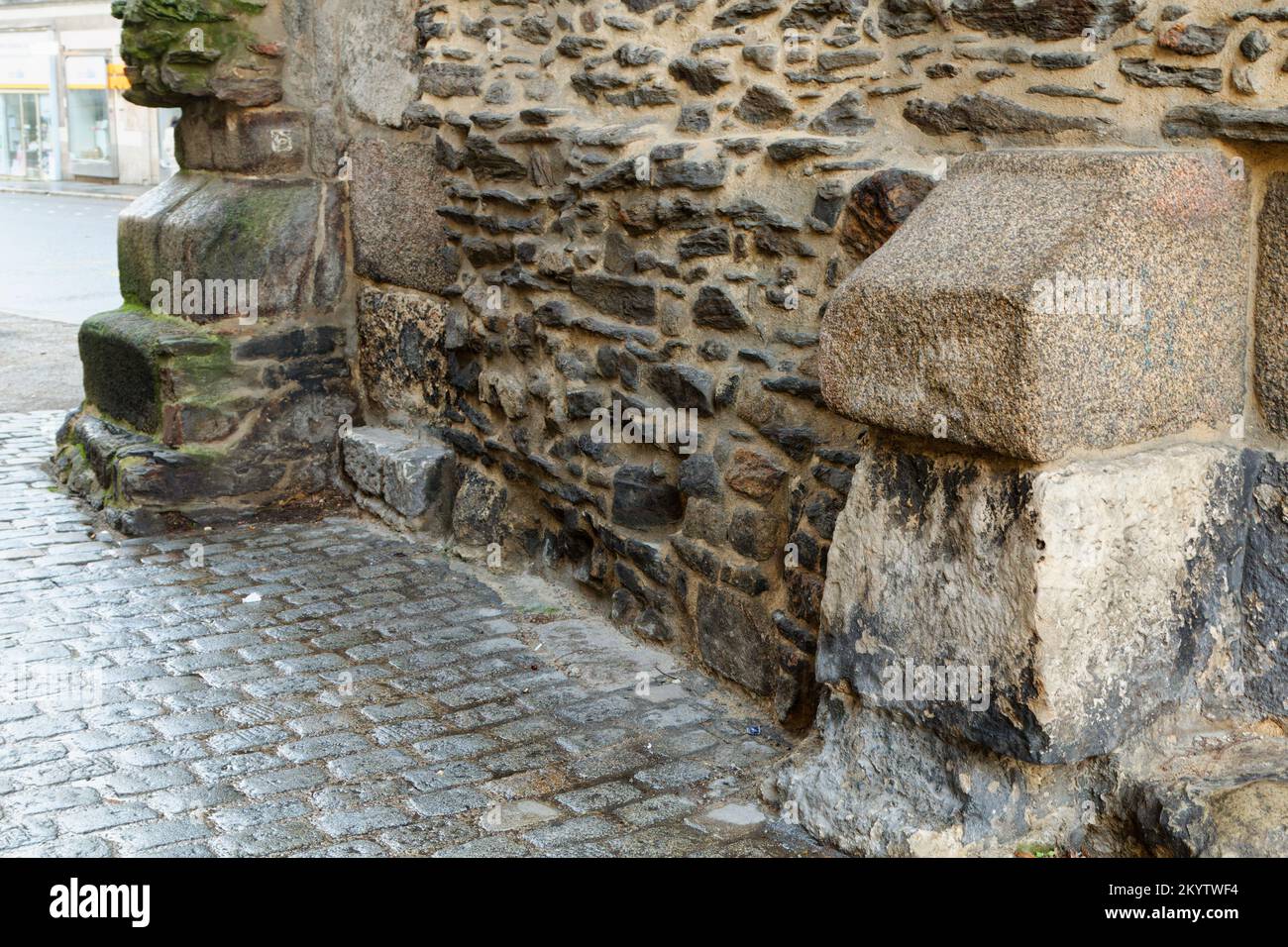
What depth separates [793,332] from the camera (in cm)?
381

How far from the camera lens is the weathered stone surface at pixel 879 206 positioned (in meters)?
3.43

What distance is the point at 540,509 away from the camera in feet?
16.8

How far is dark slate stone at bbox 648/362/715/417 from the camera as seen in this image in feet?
13.5

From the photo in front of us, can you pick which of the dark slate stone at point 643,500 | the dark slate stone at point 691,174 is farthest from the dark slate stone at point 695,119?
the dark slate stone at point 643,500

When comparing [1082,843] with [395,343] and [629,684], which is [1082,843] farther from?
[395,343]

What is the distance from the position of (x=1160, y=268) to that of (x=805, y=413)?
Answer: 118 cm

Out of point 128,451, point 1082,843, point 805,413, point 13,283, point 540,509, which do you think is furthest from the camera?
point 13,283

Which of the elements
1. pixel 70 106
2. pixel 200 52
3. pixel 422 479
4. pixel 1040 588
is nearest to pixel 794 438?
pixel 1040 588

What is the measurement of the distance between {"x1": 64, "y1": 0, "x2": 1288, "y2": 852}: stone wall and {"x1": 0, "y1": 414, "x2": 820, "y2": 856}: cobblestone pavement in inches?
10.9

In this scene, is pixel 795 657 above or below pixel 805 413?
below

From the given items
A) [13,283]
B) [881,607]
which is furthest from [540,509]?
[13,283]

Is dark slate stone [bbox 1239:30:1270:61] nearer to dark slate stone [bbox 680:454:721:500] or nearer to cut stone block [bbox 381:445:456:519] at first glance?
dark slate stone [bbox 680:454:721:500]

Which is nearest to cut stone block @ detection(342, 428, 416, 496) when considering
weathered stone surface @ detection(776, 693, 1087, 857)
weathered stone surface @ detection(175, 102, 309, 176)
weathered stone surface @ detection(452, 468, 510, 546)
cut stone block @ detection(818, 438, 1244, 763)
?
A: weathered stone surface @ detection(452, 468, 510, 546)

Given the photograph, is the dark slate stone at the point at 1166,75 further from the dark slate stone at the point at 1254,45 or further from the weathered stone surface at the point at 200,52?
the weathered stone surface at the point at 200,52
